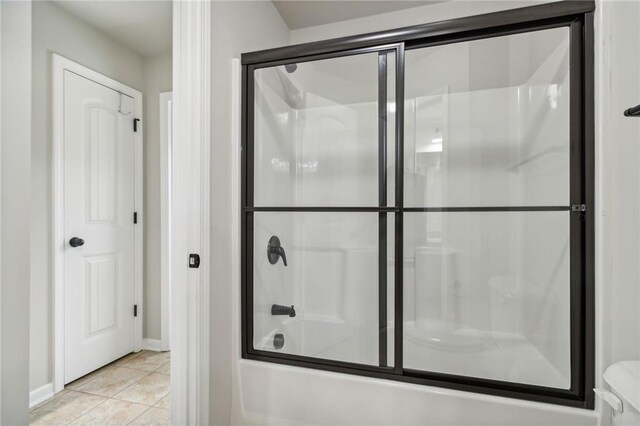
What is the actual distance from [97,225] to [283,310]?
1626mm

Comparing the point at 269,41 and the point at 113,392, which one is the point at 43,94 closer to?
the point at 269,41

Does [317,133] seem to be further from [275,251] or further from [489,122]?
[489,122]

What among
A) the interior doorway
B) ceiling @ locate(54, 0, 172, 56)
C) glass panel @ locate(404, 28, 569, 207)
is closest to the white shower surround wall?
the interior doorway

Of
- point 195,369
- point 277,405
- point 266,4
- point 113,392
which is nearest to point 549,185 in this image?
point 277,405

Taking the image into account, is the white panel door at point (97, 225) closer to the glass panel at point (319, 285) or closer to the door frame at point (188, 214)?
the door frame at point (188, 214)

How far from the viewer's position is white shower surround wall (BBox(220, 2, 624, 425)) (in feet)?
4.22

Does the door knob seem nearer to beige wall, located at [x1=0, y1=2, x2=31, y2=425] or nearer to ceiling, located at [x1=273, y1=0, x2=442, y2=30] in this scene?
beige wall, located at [x1=0, y1=2, x2=31, y2=425]

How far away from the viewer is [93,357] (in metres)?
2.43

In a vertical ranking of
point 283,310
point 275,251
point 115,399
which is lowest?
point 115,399

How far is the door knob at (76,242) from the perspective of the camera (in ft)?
7.38
